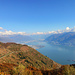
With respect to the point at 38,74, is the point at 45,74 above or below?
below

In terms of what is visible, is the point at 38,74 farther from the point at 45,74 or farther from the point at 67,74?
the point at 67,74

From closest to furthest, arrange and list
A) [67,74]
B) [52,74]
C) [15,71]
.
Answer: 1. [67,74]
2. [15,71]
3. [52,74]

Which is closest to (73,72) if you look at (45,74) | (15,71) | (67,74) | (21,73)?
(67,74)

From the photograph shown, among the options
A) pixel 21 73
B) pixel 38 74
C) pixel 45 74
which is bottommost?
pixel 45 74

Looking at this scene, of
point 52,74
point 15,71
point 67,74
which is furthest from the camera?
point 52,74

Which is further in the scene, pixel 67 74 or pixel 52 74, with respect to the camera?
pixel 52 74

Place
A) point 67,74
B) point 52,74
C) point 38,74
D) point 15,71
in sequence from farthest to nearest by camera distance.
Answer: point 52,74, point 38,74, point 15,71, point 67,74

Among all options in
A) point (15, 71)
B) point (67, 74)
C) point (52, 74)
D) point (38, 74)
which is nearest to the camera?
point (67, 74)

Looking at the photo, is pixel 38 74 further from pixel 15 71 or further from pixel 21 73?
pixel 15 71

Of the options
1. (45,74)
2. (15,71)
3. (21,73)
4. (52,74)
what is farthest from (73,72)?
(15,71)

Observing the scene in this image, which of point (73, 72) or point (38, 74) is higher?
point (73, 72)
